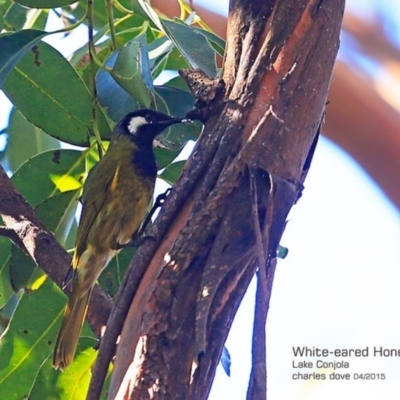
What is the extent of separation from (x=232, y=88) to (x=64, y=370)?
2.75 ft

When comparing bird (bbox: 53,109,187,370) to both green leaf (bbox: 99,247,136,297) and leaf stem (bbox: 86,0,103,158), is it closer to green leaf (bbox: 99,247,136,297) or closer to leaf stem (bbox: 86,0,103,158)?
green leaf (bbox: 99,247,136,297)

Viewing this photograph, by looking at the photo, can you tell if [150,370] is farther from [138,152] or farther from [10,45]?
[138,152]

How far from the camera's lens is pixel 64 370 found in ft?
6.21

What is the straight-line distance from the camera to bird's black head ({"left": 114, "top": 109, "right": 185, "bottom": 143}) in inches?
80.8

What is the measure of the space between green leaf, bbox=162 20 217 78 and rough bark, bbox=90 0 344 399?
0.15m

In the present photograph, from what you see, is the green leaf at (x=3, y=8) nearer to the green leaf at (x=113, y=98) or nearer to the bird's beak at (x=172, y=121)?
the bird's beak at (x=172, y=121)

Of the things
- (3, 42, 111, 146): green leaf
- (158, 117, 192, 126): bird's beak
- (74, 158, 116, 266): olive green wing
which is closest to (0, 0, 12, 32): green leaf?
(3, 42, 111, 146): green leaf

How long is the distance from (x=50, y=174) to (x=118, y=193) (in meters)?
0.42

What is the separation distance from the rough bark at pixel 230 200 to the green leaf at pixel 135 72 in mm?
186

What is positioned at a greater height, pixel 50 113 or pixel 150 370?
pixel 50 113

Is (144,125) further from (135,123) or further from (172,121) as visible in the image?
(172,121)

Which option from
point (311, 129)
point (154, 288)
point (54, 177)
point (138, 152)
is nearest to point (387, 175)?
point (138, 152)

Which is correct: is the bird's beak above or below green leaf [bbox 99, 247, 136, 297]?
above

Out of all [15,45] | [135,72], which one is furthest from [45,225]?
[135,72]
